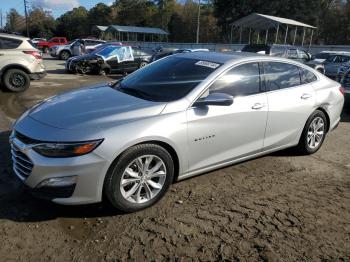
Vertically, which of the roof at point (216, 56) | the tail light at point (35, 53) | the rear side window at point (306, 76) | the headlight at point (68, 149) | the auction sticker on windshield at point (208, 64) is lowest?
the tail light at point (35, 53)

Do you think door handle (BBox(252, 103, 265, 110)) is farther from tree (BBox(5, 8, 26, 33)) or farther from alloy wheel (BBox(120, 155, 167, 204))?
tree (BBox(5, 8, 26, 33))

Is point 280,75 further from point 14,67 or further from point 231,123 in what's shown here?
point 14,67

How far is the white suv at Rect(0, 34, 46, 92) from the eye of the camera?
11008mm

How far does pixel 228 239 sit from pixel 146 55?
1707 cm

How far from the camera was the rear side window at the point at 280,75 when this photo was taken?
A: 4980 millimetres

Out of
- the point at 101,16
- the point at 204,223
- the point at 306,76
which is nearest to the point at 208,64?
the point at 306,76

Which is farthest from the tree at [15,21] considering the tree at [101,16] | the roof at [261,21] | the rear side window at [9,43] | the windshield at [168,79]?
the windshield at [168,79]

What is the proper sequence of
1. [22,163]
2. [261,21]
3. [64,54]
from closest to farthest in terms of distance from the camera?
[22,163]
[261,21]
[64,54]

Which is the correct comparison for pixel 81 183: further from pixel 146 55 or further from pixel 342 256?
pixel 146 55

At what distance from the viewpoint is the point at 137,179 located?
3832 mm

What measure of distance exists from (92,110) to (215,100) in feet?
4.23

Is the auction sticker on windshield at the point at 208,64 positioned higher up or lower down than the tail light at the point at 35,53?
higher up

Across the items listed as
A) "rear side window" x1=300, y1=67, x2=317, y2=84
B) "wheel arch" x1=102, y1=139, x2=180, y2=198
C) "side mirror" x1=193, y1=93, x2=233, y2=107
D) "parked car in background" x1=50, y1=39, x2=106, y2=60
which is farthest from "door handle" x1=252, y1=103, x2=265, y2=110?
"parked car in background" x1=50, y1=39, x2=106, y2=60

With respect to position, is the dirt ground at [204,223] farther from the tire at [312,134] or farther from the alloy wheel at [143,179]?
the tire at [312,134]
